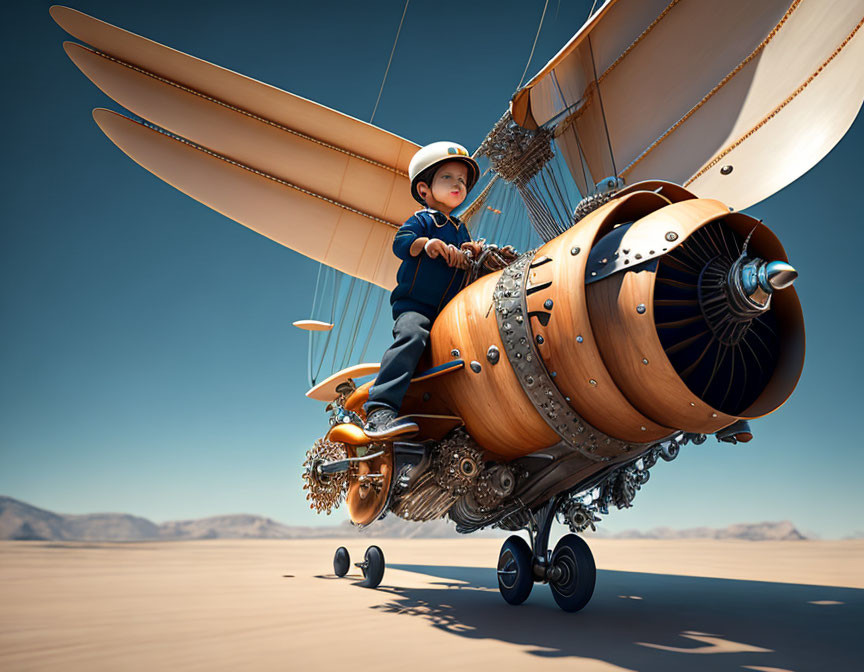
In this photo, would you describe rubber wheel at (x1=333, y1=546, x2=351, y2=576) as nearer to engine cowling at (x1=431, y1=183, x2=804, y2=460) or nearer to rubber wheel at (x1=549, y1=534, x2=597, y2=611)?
rubber wheel at (x1=549, y1=534, x2=597, y2=611)

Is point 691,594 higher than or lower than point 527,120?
lower

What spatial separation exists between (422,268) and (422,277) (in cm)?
7

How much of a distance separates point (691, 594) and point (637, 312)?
290 cm

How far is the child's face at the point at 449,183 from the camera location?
4.17 meters

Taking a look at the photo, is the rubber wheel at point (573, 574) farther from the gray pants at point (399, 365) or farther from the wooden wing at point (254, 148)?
the wooden wing at point (254, 148)

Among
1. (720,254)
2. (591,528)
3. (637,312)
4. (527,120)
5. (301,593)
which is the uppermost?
(527,120)

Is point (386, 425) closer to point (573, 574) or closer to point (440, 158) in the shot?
point (573, 574)

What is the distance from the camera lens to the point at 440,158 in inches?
162

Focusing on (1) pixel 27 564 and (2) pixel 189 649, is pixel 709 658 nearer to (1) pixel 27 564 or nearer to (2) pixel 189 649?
(2) pixel 189 649

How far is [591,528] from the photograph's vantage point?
368cm

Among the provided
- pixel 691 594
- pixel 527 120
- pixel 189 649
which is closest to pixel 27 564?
pixel 189 649

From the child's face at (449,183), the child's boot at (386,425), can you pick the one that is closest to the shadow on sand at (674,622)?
the child's boot at (386,425)

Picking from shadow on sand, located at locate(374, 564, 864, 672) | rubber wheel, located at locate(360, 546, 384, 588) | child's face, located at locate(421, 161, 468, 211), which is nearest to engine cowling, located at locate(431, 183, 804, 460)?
shadow on sand, located at locate(374, 564, 864, 672)

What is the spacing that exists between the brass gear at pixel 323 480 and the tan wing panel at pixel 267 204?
5027mm
